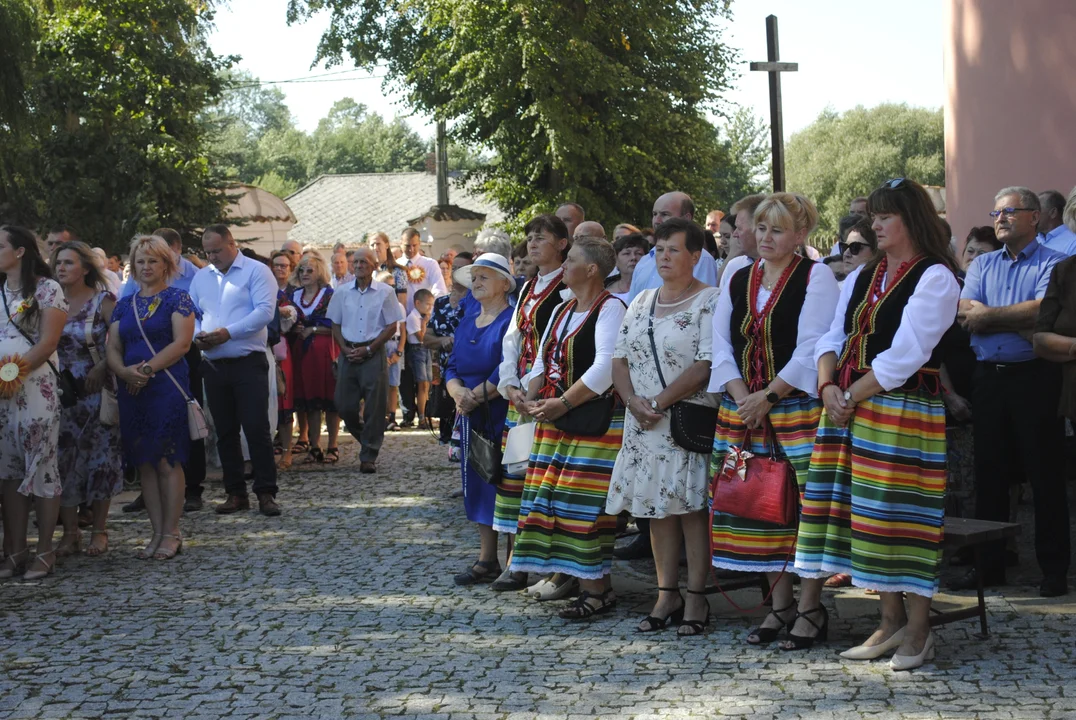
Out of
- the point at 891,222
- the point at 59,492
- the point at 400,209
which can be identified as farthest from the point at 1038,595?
A: the point at 400,209

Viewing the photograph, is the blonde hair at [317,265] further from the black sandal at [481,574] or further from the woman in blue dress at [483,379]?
the black sandal at [481,574]

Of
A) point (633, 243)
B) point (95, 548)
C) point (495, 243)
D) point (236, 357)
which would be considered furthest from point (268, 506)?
point (633, 243)

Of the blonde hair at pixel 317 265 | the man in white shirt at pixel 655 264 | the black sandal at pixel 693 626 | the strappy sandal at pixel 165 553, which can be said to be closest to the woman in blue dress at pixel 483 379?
the man in white shirt at pixel 655 264

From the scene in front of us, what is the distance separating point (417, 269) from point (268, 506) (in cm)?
684

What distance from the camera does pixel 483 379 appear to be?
763 cm

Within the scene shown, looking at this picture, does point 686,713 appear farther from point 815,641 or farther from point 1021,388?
point 1021,388

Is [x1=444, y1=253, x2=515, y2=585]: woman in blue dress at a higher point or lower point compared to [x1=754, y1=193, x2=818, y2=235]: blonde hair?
lower

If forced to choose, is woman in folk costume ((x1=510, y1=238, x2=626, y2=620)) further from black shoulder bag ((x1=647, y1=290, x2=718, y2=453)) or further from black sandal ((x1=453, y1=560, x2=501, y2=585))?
black sandal ((x1=453, y1=560, x2=501, y2=585))

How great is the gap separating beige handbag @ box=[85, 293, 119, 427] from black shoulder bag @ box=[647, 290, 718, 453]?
13.4 ft

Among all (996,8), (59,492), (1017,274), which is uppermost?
(996,8)

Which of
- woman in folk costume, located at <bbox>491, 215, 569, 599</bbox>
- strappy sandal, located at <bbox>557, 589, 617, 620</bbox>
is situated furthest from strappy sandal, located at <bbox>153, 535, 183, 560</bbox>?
strappy sandal, located at <bbox>557, 589, 617, 620</bbox>

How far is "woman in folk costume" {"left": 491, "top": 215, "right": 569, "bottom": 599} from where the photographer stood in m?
7.20

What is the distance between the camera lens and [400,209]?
65.9 metres

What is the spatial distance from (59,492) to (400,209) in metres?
58.4
